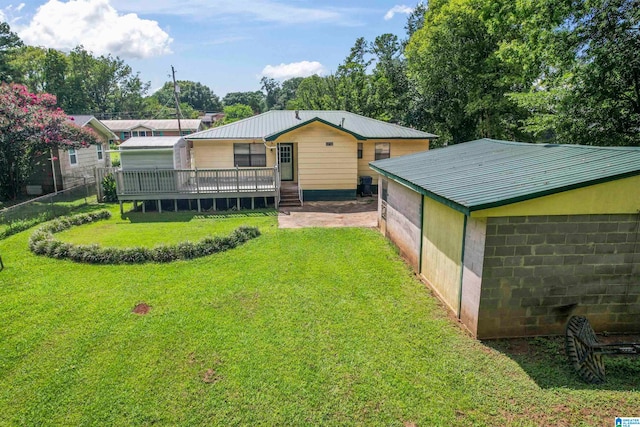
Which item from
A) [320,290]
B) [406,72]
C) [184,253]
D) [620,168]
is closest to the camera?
[620,168]

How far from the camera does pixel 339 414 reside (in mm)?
4227

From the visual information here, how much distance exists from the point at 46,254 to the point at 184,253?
3.51 meters

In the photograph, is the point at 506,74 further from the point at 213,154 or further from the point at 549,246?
the point at 549,246

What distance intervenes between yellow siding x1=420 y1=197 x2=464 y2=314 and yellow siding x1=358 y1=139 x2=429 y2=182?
1055 cm

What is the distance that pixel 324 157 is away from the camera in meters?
16.2

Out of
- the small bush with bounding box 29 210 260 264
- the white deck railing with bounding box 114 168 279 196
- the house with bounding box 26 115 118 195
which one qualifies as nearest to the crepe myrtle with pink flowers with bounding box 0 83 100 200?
the house with bounding box 26 115 118 195

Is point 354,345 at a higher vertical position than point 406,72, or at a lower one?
lower

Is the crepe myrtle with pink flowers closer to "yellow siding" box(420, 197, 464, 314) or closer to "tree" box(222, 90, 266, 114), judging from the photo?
"yellow siding" box(420, 197, 464, 314)

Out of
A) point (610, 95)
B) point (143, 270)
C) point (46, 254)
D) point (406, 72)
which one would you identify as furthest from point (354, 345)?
point (406, 72)

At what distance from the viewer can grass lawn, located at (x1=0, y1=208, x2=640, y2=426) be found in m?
4.26

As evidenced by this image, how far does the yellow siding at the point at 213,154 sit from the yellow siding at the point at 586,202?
13.4m

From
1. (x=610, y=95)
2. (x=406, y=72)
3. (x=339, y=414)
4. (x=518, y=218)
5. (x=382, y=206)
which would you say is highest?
(x=406, y=72)

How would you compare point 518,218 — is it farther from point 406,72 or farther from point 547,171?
point 406,72

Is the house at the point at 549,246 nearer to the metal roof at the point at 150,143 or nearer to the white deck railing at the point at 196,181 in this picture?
the white deck railing at the point at 196,181
